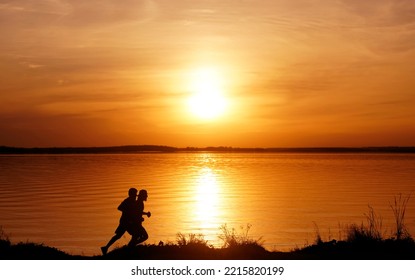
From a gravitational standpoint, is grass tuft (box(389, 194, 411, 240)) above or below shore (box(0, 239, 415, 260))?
above

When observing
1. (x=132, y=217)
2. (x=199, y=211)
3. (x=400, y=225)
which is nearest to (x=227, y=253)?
(x=132, y=217)

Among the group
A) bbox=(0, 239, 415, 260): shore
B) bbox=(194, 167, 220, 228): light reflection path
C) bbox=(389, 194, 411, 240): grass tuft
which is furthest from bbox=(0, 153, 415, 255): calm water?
bbox=(0, 239, 415, 260): shore

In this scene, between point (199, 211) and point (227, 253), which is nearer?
point (227, 253)

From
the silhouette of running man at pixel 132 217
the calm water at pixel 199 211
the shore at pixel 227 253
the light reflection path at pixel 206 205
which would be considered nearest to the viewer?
the shore at pixel 227 253

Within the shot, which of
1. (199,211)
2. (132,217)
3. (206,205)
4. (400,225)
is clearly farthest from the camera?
(206,205)

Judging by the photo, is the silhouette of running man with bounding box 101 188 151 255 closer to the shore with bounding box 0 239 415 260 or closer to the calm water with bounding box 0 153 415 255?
the shore with bounding box 0 239 415 260

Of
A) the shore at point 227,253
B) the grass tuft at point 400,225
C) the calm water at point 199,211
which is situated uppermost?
the calm water at point 199,211

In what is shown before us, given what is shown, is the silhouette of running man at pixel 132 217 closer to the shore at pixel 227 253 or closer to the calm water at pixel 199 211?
the shore at pixel 227 253

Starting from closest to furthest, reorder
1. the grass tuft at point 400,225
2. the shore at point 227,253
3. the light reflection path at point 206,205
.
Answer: the shore at point 227,253
the grass tuft at point 400,225
the light reflection path at point 206,205

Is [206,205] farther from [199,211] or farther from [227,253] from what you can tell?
[227,253]

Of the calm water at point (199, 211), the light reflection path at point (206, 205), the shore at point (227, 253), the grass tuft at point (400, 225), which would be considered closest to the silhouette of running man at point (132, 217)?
the shore at point (227, 253)

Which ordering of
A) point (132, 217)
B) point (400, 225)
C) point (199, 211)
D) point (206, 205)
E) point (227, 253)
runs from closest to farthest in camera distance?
point (227, 253) → point (132, 217) → point (400, 225) → point (199, 211) → point (206, 205)
